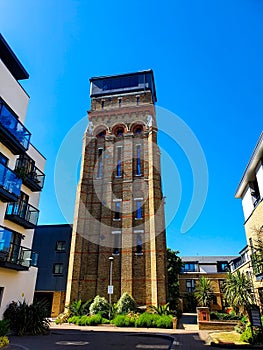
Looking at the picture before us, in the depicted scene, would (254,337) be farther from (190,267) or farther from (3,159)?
(190,267)

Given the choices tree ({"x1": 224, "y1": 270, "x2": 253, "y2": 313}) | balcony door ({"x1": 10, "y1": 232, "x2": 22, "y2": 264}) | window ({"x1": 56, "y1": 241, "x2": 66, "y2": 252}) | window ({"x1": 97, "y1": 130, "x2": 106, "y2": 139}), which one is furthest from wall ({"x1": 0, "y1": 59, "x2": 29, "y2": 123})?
tree ({"x1": 224, "y1": 270, "x2": 253, "y2": 313})

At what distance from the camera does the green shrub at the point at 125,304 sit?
19.9 meters

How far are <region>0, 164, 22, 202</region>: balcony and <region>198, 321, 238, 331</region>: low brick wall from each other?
1378 cm

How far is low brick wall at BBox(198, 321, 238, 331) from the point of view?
1655 cm

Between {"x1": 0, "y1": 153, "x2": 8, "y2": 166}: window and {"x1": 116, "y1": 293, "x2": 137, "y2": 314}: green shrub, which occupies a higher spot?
{"x1": 0, "y1": 153, "x2": 8, "y2": 166}: window

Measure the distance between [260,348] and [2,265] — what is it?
37.1ft

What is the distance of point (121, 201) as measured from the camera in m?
25.5

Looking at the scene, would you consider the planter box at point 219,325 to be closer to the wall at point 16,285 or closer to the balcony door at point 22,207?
the wall at point 16,285

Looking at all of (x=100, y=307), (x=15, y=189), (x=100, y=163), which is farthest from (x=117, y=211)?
(x=15, y=189)

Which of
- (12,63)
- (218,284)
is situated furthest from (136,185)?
(218,284)

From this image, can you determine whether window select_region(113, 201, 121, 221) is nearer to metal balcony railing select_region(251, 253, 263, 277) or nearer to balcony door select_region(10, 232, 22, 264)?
balcony door select_region(10, 232, 22, 264)

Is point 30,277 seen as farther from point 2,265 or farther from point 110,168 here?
point 110,168

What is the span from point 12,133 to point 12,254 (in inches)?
245

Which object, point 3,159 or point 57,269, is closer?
point 3,159
